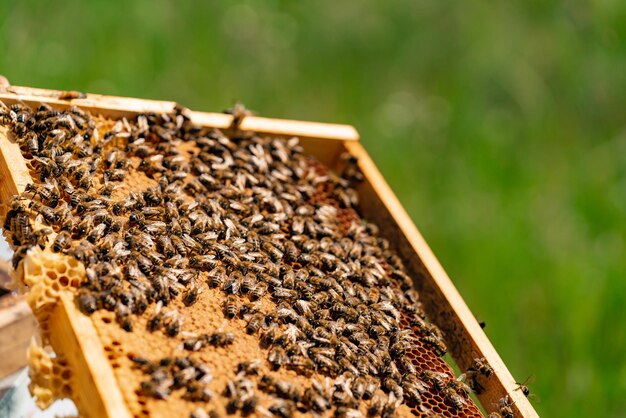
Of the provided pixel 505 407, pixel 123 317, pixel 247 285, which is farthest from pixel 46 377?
pixel 505 407

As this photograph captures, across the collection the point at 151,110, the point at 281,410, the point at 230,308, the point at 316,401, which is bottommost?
the point at 281,410

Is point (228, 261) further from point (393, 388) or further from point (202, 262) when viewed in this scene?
point (393, 388)

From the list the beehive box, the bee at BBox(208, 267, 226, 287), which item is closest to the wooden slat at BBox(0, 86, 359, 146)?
the beehive box

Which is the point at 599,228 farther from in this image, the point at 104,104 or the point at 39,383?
the point at 39,383

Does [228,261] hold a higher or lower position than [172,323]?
higher

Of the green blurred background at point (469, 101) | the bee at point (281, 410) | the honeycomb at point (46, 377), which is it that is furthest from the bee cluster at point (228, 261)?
the green blurred background at point (469, 101)

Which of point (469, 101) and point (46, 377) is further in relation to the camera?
point (469, 101)
